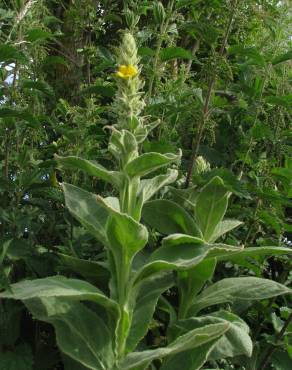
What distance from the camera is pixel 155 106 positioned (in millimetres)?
3264

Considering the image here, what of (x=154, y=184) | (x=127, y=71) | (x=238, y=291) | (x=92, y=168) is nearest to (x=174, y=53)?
(x=127, y=71)

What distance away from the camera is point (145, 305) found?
2607mm

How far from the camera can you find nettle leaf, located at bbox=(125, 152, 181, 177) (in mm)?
2352

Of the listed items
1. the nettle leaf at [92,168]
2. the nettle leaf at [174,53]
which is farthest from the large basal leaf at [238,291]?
the nettle leaf at [174,53]

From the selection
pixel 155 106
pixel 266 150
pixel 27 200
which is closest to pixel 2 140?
pixel 27 200

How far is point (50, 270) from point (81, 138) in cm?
68

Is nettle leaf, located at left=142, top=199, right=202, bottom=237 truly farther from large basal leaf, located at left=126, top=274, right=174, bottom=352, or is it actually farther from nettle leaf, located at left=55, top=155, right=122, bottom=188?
nettle leaf, located at left=55, top=155, right=122, bottom=188

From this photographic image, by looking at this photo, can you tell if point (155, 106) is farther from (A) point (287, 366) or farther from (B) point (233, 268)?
(A) point (287, 366)

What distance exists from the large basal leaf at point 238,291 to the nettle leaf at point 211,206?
226mm

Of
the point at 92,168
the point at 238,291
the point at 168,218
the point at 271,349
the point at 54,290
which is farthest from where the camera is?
the point at 271,349

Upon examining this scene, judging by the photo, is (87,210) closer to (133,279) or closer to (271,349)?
(133,279)

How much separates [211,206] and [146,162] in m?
0.51

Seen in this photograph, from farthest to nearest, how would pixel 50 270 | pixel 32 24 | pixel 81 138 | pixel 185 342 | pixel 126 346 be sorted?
pixel 32 24 < pixel 81 138 < pixel 50 270 < pixel 126 346 < pixel 185 342

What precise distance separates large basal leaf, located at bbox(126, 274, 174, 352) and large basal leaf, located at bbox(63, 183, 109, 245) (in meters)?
0.33
